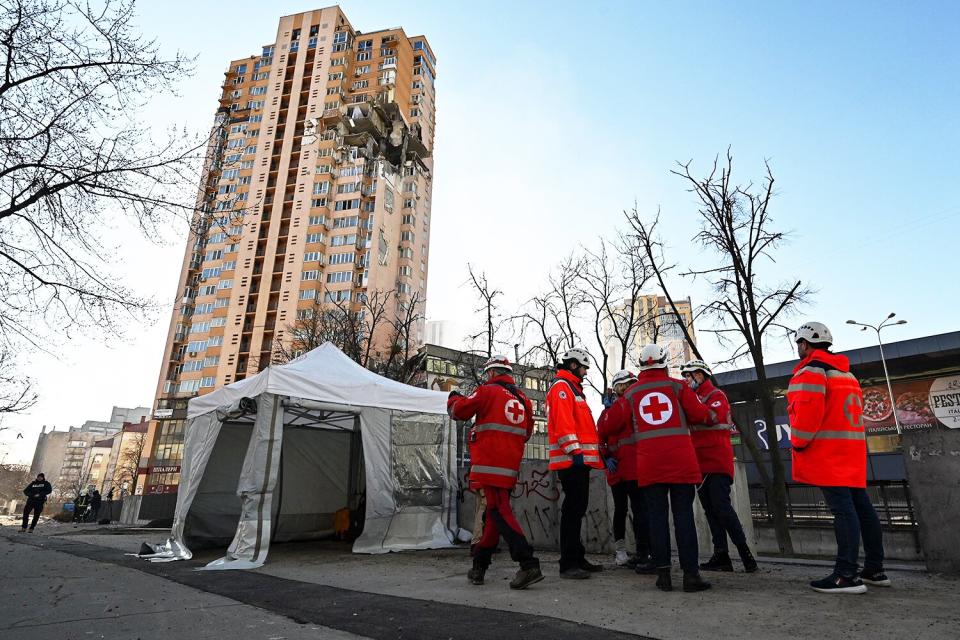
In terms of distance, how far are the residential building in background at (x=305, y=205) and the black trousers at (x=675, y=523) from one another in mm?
47418

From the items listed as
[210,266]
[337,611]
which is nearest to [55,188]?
[337,611]

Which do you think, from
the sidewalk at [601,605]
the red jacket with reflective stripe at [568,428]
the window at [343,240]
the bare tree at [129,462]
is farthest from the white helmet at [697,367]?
the bare tree at [129,462]

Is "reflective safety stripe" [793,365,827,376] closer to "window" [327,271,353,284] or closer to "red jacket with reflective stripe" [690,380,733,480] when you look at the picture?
"red jacket with reflective stripe" [690,380,733,480]

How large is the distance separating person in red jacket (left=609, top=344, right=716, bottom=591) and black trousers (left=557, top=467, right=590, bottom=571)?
0.80 meters

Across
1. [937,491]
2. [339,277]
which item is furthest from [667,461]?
[339,277]

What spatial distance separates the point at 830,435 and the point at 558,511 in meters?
4.81

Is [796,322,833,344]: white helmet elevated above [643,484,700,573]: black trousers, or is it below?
above

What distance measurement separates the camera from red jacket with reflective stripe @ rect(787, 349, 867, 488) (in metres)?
4.02

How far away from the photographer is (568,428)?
197 inches

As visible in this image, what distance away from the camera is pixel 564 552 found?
16.6ft

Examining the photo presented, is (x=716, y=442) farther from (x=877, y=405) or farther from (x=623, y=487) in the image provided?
(x=877, y=405)

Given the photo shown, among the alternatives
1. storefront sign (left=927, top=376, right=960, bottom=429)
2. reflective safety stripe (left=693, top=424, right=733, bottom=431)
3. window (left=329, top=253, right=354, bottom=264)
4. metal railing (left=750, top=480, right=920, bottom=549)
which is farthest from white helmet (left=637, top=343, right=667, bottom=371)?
window (left=329, top=253, right=354, bottom=264)

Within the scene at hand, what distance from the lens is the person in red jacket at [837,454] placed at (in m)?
3.94

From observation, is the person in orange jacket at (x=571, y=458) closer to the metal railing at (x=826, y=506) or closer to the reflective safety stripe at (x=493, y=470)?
the reflective safety stripe at (x=493, y=470)
